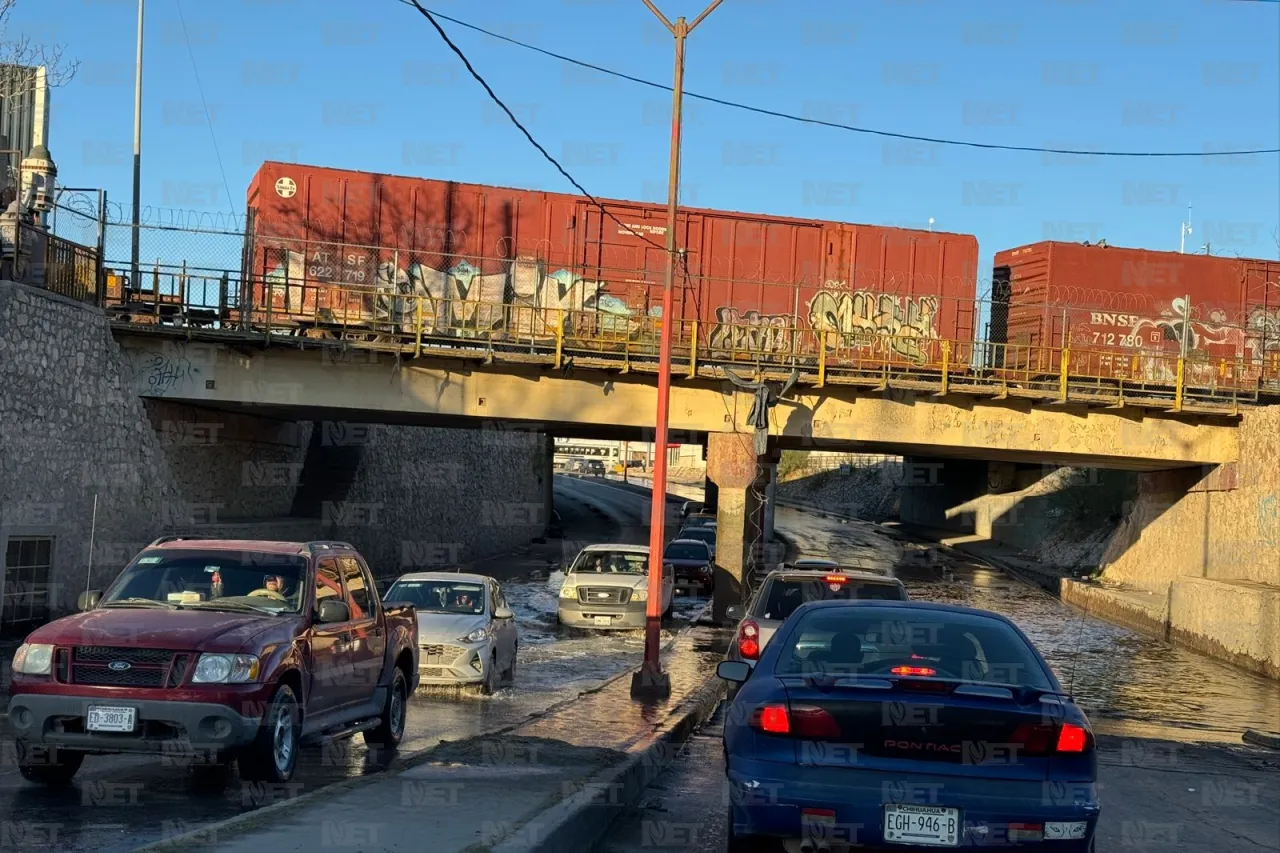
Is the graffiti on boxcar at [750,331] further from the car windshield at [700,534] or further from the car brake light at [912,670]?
the car brake light at [912,670]

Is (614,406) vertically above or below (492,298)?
below

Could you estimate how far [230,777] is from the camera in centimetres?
986

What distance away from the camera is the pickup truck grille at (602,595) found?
25.8 metres

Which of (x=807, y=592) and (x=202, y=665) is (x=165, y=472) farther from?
(x=202, y=665)

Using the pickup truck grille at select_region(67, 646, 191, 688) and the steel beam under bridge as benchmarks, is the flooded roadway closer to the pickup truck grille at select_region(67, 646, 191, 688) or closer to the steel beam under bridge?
the steel beam under bridge

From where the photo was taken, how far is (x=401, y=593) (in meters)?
18.2

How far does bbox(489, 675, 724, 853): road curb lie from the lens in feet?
22.1

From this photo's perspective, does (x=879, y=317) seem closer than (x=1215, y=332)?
Yes

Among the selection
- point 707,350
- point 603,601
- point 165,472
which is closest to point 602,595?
point 603,601

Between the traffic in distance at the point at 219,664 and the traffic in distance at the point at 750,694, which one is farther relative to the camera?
the traffic in distance at the point at 219,664

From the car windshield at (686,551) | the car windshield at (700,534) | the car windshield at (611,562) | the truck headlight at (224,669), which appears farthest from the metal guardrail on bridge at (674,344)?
the truck headlight at (224,669)

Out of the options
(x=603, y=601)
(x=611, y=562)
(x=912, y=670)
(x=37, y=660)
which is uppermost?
(x=912, y=670)

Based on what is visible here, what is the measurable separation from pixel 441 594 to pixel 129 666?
9.25m

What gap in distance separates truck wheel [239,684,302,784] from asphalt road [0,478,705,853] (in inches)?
5.4
